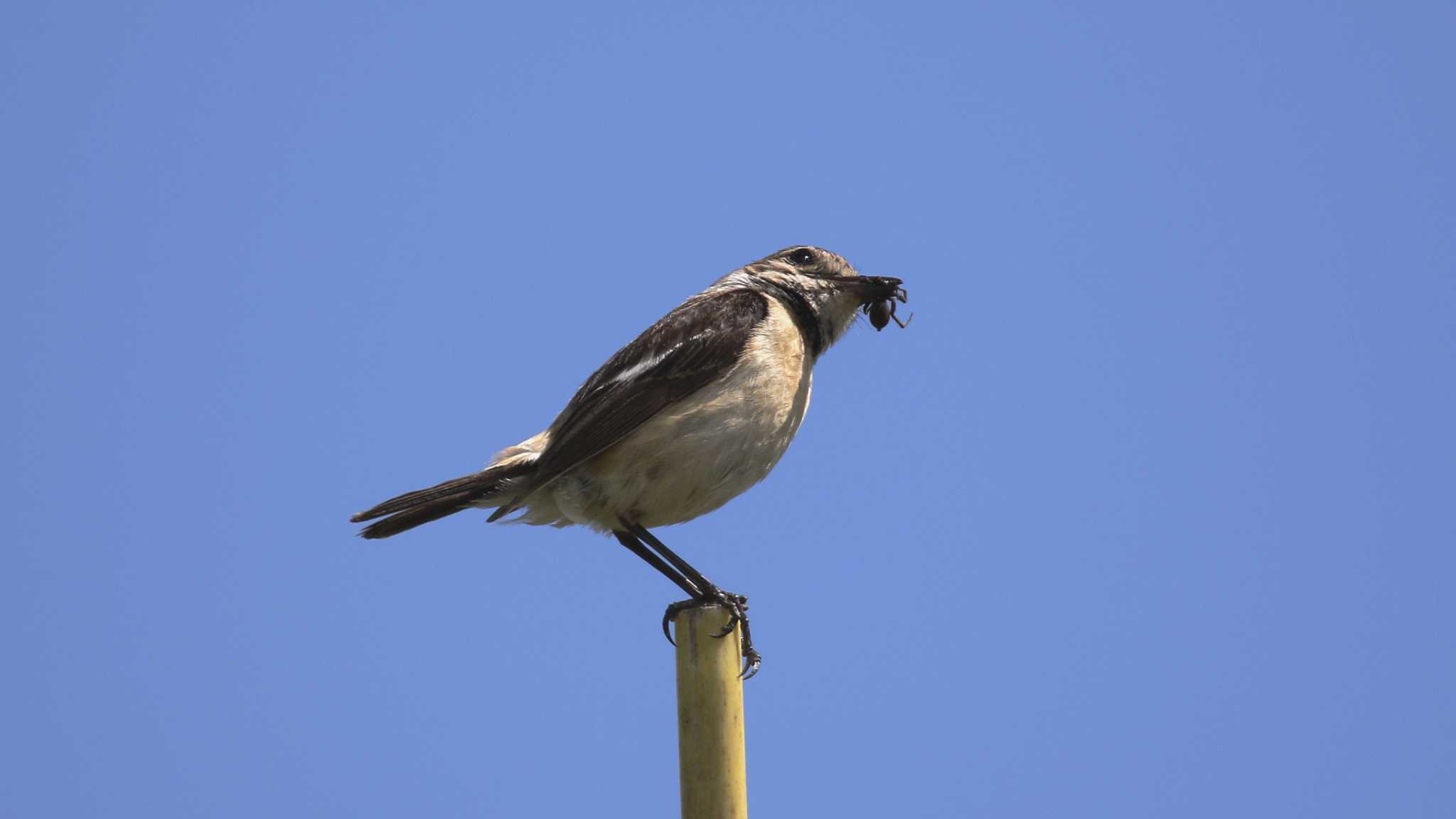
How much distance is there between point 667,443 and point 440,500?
1.26 meters

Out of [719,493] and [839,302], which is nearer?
[719,493]

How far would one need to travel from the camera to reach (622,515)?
7.09 m

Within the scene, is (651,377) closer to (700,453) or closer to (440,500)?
(700,453)

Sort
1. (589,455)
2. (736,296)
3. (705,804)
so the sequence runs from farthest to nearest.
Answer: (736,296) → (589,455) → (705,804)

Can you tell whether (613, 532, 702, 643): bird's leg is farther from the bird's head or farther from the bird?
the bird's head

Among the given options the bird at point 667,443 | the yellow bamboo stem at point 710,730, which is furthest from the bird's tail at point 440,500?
the yellow bamboo stem at point 710,730

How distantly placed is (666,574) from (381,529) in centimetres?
153

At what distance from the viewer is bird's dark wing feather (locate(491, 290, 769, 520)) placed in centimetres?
691

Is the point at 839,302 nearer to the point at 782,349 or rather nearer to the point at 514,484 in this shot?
the point at 782,349

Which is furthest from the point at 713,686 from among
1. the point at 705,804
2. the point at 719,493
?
the point at 719,493

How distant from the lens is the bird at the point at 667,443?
22.5 feet

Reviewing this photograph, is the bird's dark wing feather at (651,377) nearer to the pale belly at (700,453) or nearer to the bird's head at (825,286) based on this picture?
the pale belly at (700,453)

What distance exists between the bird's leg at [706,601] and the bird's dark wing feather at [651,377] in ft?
1.87

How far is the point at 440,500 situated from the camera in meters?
7.07
